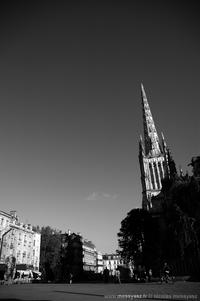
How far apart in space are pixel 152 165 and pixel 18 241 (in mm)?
47056

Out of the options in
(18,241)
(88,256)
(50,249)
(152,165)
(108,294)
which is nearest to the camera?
(108,294)

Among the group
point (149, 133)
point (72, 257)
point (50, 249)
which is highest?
point (149, 133)

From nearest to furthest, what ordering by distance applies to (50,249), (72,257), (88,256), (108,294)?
1. (108,294)
2. (72,257)
3. (50,249)
4. (88,256)

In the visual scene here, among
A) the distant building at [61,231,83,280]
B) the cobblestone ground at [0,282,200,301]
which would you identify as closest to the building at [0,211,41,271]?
the distant building at [61,231,83,280]

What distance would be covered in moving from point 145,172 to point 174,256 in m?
40.0

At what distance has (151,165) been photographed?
85.1m

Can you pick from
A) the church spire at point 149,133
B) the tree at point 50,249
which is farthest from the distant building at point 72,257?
the church spire at point 149,133

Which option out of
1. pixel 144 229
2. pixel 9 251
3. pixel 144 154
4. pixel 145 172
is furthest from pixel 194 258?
pixel 144 154

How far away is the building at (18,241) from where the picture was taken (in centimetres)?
5472

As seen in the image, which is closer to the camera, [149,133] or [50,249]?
[50,249]

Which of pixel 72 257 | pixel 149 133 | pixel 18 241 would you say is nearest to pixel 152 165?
pixel 149 133

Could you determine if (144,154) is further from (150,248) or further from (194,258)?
(194,258)

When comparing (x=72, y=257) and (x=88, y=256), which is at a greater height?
(x=88, y=256)

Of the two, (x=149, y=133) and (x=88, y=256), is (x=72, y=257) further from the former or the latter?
(x=149, y=133)
